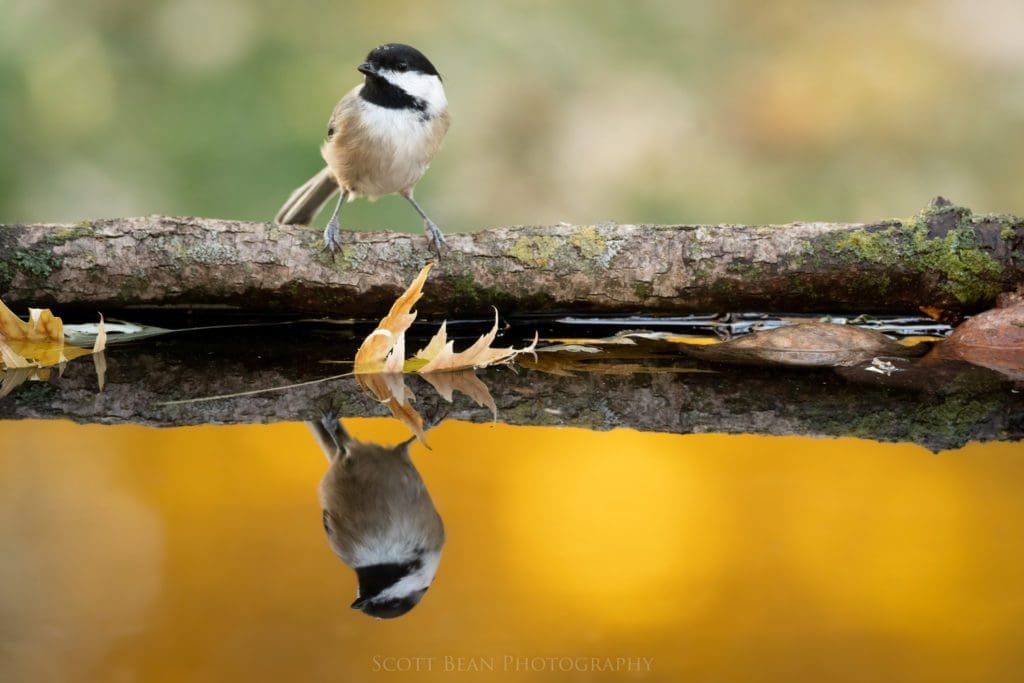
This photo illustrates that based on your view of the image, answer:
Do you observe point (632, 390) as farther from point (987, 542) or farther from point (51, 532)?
point (51, 532)

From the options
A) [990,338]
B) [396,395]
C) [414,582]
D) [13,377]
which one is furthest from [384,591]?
[990,338]

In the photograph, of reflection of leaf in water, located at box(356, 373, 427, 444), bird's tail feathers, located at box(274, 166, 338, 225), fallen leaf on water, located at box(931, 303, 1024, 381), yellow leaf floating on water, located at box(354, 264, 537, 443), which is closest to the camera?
reflection of leaf in water, located at box(356, 373, 427, 444)

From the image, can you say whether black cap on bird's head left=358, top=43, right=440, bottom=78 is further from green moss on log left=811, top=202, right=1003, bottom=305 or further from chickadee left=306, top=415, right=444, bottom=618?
chickadee left=306, top=415, right=444, bottom=618

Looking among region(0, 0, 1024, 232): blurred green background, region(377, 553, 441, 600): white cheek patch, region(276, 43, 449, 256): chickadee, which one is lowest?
region(377, 553, 441, 600): white cheek patch

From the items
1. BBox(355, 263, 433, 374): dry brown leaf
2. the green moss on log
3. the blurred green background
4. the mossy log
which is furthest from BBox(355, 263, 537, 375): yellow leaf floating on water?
the blurred green background

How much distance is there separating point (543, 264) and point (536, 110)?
2186 mm

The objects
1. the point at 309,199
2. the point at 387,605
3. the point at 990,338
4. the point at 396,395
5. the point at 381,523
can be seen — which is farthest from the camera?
the point at 309,199

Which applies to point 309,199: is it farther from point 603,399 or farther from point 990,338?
point 990,338

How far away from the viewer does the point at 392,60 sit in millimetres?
2637

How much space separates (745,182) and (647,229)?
80.0 inches

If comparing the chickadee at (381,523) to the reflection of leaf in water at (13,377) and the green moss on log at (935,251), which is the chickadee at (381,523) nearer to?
the reflection of leaf in water at (13,377)

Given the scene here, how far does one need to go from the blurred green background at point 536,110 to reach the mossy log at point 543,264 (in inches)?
67.3

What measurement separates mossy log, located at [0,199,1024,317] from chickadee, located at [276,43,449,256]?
0.11 m

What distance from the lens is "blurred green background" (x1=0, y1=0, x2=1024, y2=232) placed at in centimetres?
437
